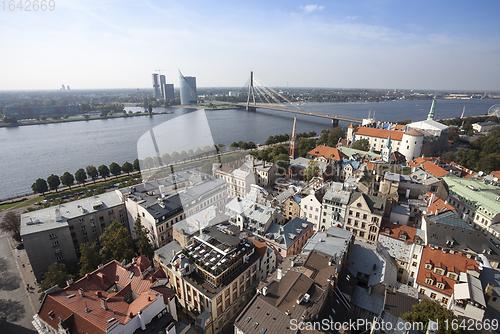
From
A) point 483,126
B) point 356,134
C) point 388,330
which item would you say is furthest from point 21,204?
point 483,126

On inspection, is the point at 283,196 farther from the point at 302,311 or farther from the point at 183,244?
the point at 302,311

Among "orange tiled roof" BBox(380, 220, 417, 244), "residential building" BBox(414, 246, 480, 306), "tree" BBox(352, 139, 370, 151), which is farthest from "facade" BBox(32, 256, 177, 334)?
"tree" BBox(352, 139, 370, 151)

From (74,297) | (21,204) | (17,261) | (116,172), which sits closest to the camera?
(74,297)

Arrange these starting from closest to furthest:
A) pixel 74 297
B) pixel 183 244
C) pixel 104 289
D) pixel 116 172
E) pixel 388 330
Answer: pixel 388 330
pixel 74 297
pixel 104 289
pixel 183 244
pixel 116 172

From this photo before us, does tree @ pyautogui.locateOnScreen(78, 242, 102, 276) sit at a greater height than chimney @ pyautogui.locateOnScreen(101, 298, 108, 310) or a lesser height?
lesser

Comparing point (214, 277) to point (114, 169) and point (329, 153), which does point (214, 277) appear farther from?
point (114, 169)

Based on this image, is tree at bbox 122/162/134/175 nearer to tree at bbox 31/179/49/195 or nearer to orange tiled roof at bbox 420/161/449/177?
tree at bbox 31/179/49/195

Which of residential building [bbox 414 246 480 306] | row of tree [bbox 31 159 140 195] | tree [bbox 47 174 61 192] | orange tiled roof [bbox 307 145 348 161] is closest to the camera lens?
residential building [bbox 414 246 480 306]
